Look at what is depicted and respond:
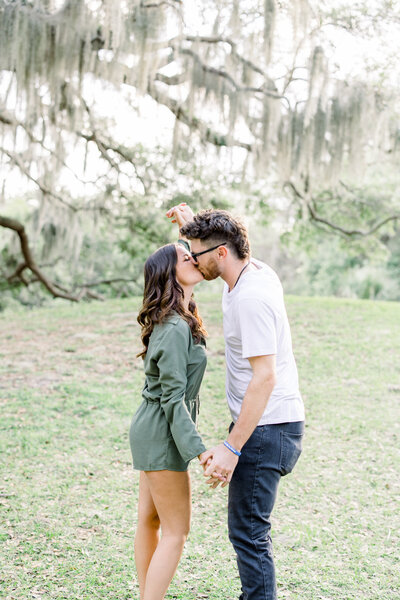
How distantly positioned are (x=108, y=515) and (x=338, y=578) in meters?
1.49

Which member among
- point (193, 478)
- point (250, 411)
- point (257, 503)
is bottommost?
point (193, 478)

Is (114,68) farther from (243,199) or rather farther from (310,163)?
(243,199)

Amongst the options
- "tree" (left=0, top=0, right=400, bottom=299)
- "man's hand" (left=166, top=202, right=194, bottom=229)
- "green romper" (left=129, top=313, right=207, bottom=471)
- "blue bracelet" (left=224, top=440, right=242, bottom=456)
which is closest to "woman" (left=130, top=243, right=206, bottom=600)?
"green romper" (left=129, top=313, right=207, bottom=471)

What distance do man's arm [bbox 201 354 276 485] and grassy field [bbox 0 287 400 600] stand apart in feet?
3.72

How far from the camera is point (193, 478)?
4699mm

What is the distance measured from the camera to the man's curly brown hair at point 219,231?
2398 millimetres

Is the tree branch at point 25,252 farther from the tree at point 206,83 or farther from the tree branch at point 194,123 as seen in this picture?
the tree branch at point 194,123

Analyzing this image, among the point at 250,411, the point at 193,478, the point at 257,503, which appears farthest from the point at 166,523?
the point at 193,478

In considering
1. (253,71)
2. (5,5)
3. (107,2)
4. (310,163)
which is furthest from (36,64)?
(310,163)

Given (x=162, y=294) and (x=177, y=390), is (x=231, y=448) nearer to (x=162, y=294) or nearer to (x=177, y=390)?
(x=177, y=390)

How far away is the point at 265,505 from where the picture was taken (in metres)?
2.34

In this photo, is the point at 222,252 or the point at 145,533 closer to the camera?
the point at 222,252

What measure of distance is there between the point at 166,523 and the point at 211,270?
1025mm

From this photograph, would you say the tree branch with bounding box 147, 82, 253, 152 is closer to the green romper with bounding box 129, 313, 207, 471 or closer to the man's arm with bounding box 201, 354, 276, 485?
the green romper with bounding box 129, 313, 207, 471
